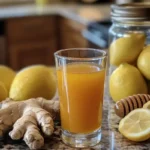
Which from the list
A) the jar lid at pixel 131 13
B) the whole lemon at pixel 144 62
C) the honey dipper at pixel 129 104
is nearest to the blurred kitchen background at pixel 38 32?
the jar lid at pixel 131 13

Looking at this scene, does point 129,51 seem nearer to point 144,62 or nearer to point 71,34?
point 144,62

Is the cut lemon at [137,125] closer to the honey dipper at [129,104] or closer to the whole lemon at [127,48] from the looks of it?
the honey dipper at [129,104]

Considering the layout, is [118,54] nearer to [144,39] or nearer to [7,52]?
[144,39]

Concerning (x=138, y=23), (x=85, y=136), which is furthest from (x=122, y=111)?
(x=138, y=23)

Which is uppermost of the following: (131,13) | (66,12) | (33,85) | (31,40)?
(131,13)

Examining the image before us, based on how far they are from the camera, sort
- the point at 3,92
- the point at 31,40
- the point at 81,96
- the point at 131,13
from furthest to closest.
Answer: the point at 31,40, the point at 131,13, the point at 3,92, the point at 81,96

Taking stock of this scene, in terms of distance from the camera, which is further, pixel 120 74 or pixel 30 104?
pixel 120 74

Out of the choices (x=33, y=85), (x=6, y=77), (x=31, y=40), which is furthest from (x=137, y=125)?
(x=31, y=40)
